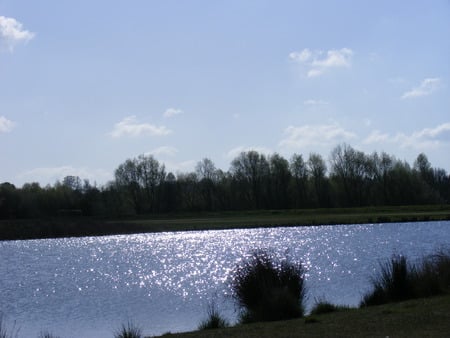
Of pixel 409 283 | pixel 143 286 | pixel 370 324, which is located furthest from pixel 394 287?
pixel 143 286

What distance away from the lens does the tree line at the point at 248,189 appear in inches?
5015

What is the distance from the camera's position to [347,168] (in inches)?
5157

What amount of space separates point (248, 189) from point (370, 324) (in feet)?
413

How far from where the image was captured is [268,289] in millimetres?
15758

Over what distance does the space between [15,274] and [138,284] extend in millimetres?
12879

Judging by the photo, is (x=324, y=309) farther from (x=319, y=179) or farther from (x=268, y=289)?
(x=319, y=179)

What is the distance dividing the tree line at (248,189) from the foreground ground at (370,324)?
4377 inches

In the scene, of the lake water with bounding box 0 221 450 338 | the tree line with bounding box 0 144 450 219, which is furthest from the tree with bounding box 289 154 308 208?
the lake water with bounding box 0 221 450 338

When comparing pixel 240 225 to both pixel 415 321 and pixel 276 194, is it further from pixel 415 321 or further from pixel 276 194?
pixel 415 321

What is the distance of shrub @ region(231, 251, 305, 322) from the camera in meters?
15.3

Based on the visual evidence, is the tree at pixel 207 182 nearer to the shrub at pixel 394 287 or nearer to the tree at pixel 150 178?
the tree at pixel 150 178

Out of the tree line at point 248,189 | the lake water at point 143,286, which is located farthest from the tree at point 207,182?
the lake water at point 143,286

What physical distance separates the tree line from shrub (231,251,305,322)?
354 feet

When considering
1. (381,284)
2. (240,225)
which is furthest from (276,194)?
(381,284)
